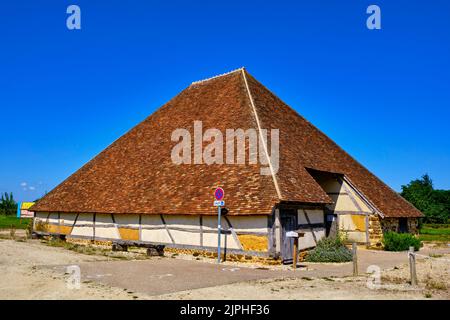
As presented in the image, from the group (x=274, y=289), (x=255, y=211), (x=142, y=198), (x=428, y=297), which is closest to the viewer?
(x=428, y=297)

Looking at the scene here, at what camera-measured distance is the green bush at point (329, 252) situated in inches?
536

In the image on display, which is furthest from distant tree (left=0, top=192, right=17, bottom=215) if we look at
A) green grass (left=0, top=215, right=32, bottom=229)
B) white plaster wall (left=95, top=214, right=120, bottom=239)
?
white plaster wall (left=95, top=214, right=120, bottom=239)

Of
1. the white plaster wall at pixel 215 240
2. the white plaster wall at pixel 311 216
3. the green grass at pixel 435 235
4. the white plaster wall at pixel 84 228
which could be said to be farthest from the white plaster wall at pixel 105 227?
the green grass at pixel 435 235

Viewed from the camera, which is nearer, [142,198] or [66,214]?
[142,198]

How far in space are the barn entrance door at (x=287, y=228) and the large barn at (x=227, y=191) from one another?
0.11ft

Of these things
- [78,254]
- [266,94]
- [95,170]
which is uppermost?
[266,94]

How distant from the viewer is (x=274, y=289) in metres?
8.02

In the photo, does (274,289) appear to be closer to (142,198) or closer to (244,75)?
(142,198)

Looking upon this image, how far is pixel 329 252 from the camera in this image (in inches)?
544

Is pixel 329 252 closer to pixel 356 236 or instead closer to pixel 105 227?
pixel 356 236

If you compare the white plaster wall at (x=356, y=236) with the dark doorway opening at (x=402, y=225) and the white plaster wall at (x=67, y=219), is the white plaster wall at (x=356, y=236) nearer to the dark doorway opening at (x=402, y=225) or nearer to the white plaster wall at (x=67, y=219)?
the dark doorway opening at (x=402, y=225)
